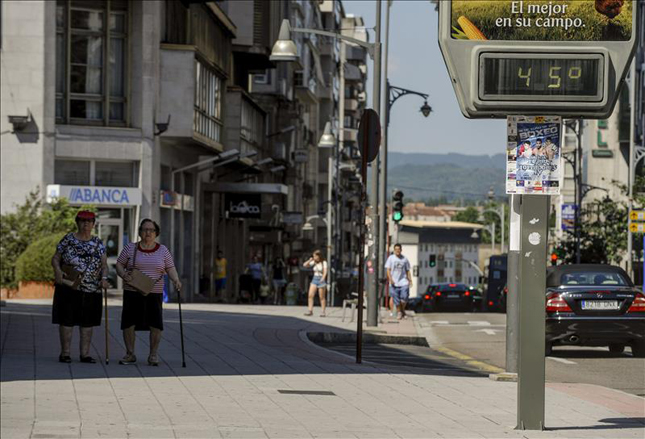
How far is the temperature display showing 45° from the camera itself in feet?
33.9

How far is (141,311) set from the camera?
15.8 meters

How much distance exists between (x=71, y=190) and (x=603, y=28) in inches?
1260

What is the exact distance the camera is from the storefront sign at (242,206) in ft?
182

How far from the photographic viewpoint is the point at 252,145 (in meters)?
60.9

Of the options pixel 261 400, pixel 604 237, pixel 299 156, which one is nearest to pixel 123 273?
pixel 261 400

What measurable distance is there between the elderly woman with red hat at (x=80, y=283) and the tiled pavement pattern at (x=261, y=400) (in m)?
0.46

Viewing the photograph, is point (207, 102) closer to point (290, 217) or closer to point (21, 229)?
point (21, 229)

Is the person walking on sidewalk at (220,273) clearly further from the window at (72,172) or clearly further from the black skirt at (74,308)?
the black skirt at (74,308)

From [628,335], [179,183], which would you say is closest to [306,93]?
[179,183]

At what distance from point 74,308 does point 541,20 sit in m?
7.24

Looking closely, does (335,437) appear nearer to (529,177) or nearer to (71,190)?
(529,177)

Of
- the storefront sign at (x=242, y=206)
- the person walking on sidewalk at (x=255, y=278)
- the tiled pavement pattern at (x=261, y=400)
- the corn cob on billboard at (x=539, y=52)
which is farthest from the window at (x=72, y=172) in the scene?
the corn cob on billboard at (x=539, y=52)

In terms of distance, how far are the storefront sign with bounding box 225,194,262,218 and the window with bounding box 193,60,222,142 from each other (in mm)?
6085

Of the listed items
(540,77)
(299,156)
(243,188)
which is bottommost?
(540,77)
